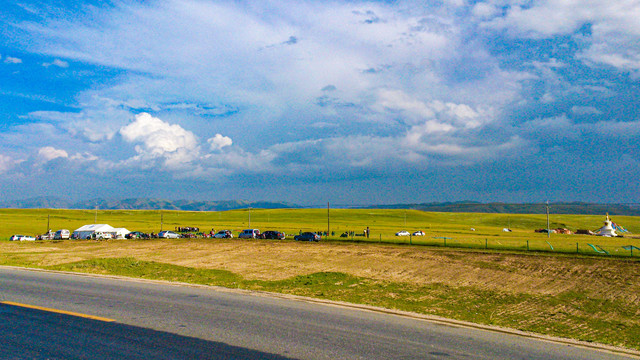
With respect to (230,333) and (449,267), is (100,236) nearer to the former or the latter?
(449,267)

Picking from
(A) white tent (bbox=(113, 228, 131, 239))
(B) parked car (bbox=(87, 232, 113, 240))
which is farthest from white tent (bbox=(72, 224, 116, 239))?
(A) white tent (bbox=(113, 228, 131, 239))

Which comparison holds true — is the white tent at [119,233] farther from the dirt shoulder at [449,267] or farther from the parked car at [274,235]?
the dirt shoulder at [449,267]

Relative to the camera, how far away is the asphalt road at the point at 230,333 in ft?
30.4

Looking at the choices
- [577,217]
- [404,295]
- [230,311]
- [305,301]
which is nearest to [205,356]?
[230,311]

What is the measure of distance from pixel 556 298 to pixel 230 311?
18.9m

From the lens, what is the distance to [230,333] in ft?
35.1

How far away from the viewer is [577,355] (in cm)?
1020

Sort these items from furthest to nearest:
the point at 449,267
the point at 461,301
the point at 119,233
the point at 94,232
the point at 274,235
→ the point at 119,233
the point at 94,232
the point at 274,235
the point at 449,267
the point at 461,301

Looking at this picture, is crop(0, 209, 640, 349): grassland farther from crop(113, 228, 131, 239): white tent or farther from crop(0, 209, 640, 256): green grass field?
crop(0, 209, 640, 256): green grass field

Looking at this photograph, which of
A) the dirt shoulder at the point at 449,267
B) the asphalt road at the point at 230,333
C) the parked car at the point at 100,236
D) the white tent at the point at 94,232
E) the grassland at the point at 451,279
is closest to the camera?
the asphalt road at the point at 230,333

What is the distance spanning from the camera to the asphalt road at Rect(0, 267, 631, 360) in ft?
30.4

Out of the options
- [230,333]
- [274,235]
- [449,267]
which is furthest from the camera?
[274,235]

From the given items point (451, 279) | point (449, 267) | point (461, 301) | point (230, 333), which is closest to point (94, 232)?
point (449, 267)

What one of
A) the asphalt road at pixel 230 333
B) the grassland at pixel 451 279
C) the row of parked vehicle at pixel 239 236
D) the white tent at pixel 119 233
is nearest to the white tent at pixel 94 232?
the white tent at pixel 119 233
